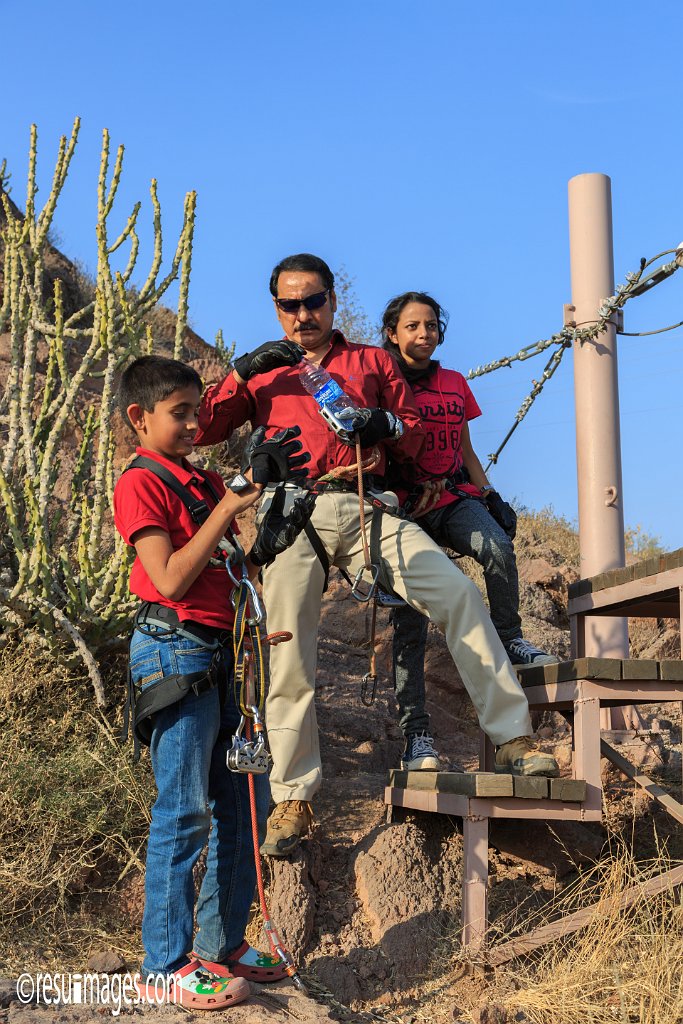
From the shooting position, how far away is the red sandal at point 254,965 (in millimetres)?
3166

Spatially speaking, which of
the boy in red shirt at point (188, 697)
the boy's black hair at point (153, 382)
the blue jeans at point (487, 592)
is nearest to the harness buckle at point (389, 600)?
the blue jeans at point (487, 592)

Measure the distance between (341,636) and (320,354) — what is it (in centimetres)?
314

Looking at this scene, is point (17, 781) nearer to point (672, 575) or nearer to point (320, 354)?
point (320, 354)

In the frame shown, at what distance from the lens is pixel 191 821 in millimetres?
2930

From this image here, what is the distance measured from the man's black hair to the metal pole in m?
2.00

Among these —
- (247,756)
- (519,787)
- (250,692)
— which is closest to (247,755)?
(247,756)

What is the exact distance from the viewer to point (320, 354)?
430 centimetres

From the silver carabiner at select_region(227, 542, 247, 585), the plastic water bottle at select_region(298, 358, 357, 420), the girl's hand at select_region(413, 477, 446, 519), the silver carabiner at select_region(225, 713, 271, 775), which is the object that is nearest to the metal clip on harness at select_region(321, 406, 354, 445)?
the plastic water bottle at select_region(298, 358, 357, 420)

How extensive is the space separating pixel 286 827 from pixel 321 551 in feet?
3.46

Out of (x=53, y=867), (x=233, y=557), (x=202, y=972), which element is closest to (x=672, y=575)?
(x=233, y=557)

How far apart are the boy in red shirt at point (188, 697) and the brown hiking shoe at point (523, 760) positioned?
108cm

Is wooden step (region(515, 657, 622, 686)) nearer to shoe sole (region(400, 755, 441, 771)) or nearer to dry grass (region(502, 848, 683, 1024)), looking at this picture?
shoe sole (region(400, 755, 441, 771))

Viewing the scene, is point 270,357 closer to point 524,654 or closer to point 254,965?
point 524,654

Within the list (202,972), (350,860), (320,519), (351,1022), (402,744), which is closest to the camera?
(202,972)
